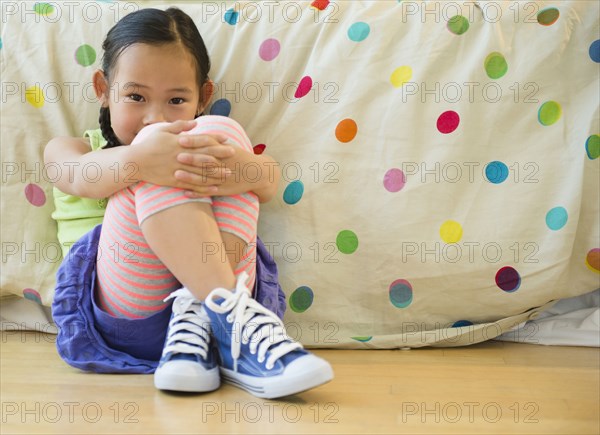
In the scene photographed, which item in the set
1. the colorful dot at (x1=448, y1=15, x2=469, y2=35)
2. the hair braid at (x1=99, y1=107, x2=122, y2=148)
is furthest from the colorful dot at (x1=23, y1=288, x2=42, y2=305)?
the colorful dot at (x1=448, y1=15, x2=469, y2=35)

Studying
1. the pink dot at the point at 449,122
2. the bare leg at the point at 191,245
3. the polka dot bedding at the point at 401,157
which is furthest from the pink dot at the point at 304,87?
the bare leg at the point at 191,245

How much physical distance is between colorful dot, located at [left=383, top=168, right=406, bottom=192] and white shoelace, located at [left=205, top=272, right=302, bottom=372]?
33cm

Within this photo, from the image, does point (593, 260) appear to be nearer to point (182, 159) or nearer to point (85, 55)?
point (182, 159)

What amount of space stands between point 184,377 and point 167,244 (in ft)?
0.57

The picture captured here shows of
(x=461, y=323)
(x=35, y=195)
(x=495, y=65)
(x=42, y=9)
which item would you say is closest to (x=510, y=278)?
(x=461, y=323)

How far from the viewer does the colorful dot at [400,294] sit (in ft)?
4.05

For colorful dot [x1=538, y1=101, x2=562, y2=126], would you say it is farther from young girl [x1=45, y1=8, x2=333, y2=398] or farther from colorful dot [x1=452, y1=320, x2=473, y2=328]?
young girl [x1=45, y1=8, x2=333, y2=398]

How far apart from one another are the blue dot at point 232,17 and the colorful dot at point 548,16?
0.49 m

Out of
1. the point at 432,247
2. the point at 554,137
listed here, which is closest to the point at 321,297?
the point at 432,247

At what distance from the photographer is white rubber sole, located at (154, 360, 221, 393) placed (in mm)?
963

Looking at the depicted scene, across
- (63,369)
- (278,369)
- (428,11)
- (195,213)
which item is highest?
(428,11)

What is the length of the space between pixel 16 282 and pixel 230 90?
18.0 inches

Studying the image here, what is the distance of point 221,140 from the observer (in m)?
1.07

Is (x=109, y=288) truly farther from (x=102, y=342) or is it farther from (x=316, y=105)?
(x=316, y=105)
